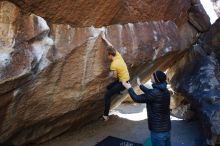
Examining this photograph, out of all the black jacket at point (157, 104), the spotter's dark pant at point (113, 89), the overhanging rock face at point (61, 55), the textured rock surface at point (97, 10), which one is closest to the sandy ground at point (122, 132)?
the overhanging rock face at point (61, 55)

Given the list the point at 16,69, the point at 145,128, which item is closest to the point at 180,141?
the point at 145,128

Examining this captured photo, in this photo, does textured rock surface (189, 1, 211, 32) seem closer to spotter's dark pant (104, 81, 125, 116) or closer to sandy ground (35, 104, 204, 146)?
sandy ground (35, 104, 204, 146)

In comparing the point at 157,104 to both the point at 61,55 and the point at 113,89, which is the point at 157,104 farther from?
the point at 61,55

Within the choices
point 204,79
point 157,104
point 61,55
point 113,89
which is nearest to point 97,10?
point 61,55

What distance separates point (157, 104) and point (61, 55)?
185 centimetres

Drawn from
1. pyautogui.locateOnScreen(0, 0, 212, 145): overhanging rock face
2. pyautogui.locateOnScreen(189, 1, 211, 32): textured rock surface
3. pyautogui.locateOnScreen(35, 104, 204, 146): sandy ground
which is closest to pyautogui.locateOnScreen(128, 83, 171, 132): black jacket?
pyautogui.locateOnScreen(0, 0, 212, 145): overhanging rock face

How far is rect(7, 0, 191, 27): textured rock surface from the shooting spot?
589cm

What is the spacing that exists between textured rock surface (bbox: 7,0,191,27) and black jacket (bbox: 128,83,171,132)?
1742mm

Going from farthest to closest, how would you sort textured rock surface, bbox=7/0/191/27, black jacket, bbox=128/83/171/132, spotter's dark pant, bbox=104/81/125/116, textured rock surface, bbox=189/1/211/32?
textured rock surface, bbox=189/1/211/32, spotter's dark pant, bbox=104/81/125/116, textured rock surface, bbox=7/0/191/27, black jacket, bbox=128/83/171/132

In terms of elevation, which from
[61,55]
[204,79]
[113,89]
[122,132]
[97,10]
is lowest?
[122,132]

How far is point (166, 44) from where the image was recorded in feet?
28.1

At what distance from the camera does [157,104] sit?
5.69 meters

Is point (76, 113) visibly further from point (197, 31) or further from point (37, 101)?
point (197, 31)

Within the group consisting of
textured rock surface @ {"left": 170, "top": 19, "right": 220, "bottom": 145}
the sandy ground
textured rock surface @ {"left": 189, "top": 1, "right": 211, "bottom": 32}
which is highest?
textured rock surface @ {"left": 189, "top": 1, "right": 211, "bottom": 32}
